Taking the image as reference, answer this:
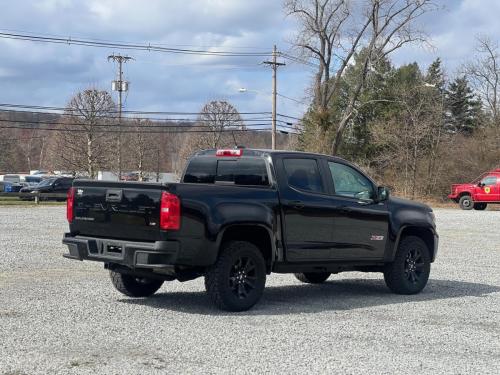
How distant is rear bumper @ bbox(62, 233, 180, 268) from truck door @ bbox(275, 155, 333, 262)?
5.36ft

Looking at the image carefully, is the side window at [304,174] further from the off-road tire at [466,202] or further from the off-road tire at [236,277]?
the off-road tire at [466,202]

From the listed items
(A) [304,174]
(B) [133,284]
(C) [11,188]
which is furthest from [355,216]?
(C) [11,188]

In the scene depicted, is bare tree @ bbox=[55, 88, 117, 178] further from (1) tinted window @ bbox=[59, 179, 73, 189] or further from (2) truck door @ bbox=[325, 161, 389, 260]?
(2) truck door @ bbox=[325, 161, 389, 260]

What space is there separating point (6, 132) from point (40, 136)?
79.7ft

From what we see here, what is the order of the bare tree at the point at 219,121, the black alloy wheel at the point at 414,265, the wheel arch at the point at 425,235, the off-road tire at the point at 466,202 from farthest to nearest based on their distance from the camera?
the bare tree at the point at 219,121 < the off-road tire at the point at 466,202 < the wheel arch at the point at 425,235 < the black alloy wheel at the point at 414,265

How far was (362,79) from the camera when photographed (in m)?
53.2

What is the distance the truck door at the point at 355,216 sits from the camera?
9.50 meters

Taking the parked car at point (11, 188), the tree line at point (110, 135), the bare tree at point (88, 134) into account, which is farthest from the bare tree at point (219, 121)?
the parked car at point (11, 188)

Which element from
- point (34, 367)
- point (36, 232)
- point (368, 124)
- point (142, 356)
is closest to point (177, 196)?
point (142, 356)

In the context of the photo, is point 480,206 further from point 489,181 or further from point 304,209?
point 304,209

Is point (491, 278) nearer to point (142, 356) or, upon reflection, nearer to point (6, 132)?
point (142, 356)

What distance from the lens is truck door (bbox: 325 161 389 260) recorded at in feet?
31.2

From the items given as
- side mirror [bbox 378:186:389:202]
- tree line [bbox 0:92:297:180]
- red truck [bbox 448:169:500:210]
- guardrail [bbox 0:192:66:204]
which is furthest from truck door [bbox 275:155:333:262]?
tree line [bbox 0:92:297:180]

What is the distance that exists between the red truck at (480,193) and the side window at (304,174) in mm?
31546
